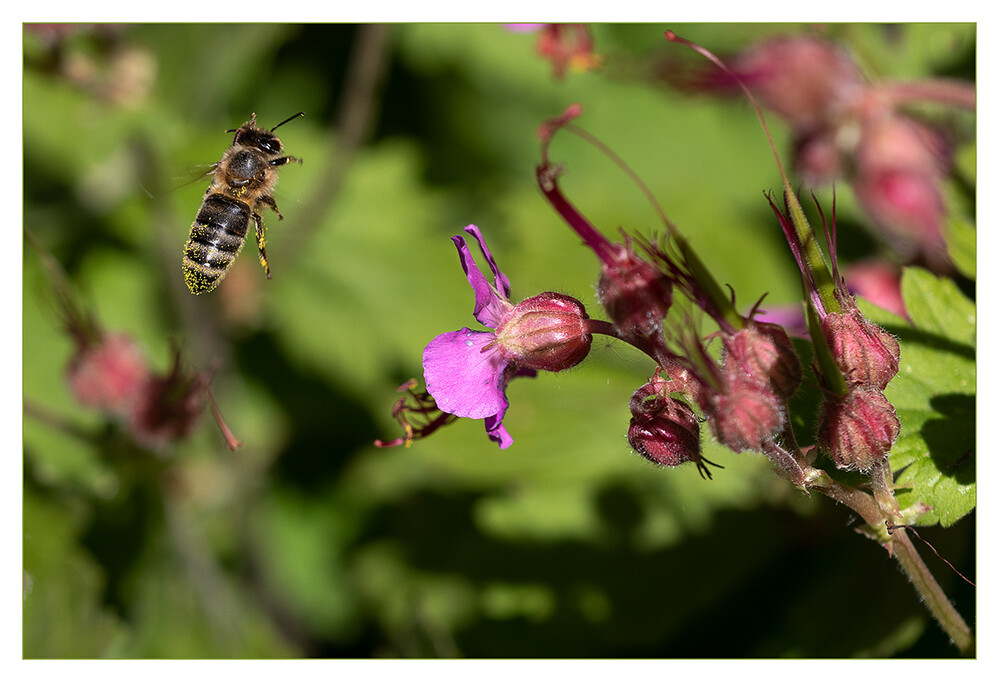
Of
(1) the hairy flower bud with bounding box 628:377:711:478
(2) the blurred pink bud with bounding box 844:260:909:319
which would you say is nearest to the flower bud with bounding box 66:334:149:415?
(1) the hairy flower bud with bounding box 628:377:711:478

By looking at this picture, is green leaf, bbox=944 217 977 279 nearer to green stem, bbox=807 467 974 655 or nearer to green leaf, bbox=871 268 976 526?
green leaf, bbox=871 268 976 526

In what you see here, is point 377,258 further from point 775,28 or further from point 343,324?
point 775,28

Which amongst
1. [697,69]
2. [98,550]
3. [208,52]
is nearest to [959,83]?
[697,69]

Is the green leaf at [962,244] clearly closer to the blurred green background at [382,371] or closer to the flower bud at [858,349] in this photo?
the blurred green background at [382,371]

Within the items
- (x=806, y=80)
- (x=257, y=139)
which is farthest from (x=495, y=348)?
(x=806, y=80)

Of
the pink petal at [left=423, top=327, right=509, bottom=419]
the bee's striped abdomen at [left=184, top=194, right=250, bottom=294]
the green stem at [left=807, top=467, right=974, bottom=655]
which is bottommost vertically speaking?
the green stem at [left=807, top=467, right=974, bottom=655]

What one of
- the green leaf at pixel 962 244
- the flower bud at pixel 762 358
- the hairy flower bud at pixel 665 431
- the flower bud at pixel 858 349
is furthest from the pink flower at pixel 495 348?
the green leaf at pixel 962 244
